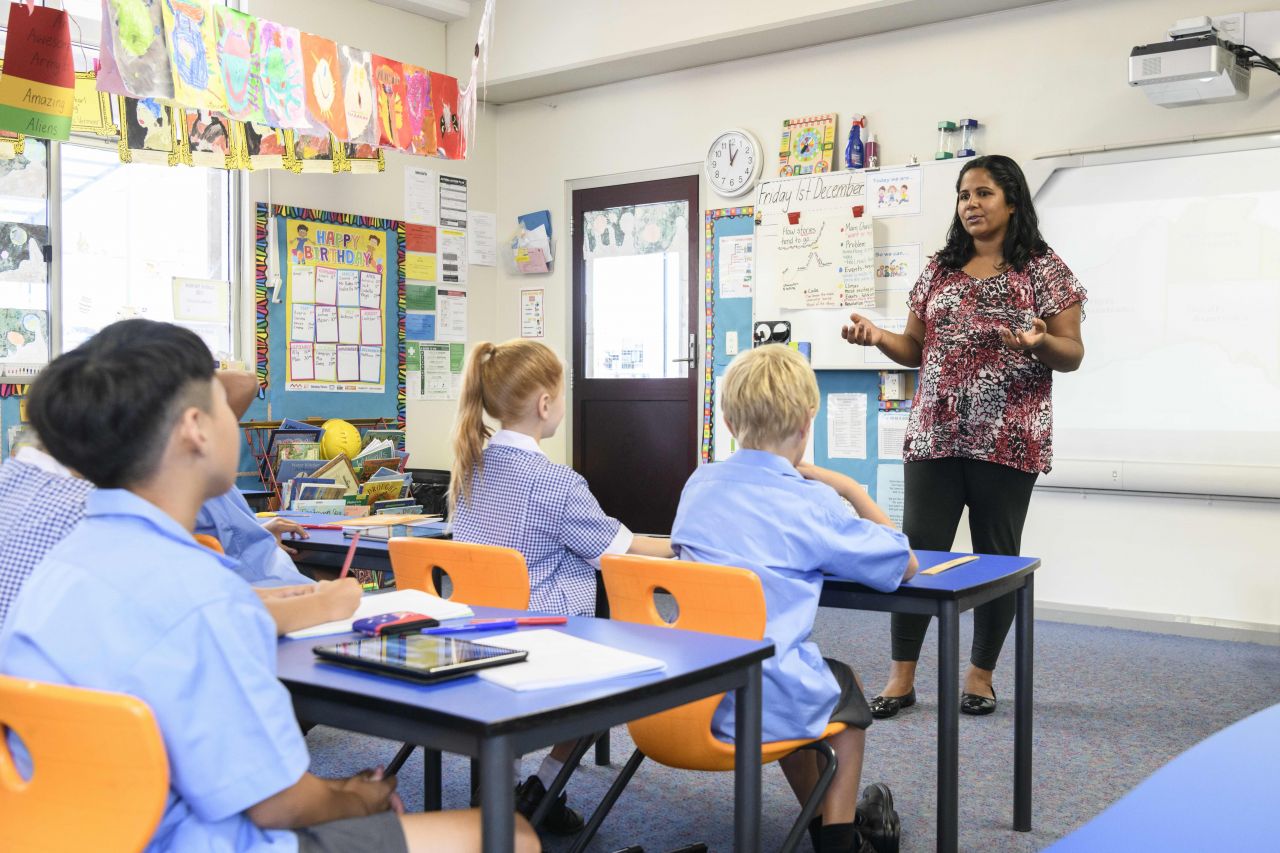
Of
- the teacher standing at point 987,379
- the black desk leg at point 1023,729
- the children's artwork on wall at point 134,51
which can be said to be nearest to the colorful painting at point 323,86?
the children's artwork on wall at point 134,51

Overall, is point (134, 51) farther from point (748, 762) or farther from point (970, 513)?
point (748, 762)

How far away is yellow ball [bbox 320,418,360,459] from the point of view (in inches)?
218

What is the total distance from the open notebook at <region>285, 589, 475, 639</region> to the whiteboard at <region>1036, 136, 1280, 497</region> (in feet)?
12.0

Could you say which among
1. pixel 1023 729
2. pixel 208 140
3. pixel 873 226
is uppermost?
pixel 208 140

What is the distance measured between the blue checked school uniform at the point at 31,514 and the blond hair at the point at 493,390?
83cm

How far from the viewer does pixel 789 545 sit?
200cm

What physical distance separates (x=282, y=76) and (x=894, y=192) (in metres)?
2.62

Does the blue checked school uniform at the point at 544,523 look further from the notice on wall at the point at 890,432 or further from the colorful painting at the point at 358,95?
the notice on wall at the point at 890,432

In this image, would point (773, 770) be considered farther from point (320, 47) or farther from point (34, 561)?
point (320, 47)

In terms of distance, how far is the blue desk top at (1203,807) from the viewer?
0.75 m

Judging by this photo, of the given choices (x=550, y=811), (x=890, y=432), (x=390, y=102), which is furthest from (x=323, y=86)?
(x=550, y=811)

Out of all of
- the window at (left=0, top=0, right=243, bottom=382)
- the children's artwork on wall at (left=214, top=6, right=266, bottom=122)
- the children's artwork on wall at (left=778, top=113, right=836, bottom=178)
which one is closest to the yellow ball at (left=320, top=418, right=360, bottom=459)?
the window at (left=0, top=0, right=243, bottom=382)

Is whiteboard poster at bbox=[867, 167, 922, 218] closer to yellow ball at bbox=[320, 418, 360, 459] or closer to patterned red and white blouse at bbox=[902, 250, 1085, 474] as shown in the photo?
patterned red and white blouse at bbox=[902, 250, 1085, 474]

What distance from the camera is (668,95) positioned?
6.11 metres
